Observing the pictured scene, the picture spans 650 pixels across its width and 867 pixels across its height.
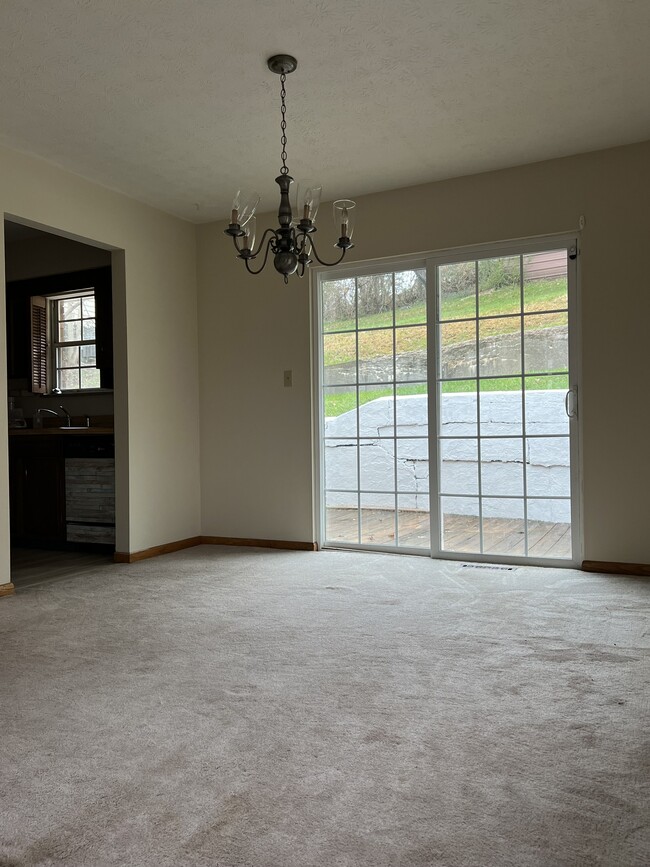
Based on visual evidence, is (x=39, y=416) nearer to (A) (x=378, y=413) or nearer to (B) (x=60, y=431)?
(B) (x=60, y=431)

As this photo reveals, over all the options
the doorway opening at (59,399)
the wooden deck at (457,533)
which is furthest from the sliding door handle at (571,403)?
the doorway opening at (59,399)

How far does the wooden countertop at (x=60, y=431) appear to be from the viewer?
5254 mm

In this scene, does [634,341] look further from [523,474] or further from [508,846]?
[508,846]

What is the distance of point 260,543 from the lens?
5.46 metres

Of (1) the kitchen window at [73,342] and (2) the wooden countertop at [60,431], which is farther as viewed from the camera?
(1) the kitchen window at [73,342]

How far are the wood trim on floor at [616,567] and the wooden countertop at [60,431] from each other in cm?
352

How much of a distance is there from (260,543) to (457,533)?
1.61 m

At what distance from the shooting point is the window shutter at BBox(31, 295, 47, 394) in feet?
19.1

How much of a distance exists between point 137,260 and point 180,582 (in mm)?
2431

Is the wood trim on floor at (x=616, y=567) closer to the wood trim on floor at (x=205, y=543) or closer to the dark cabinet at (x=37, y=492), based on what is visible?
the wood trim on floor at (x=205, y=543)

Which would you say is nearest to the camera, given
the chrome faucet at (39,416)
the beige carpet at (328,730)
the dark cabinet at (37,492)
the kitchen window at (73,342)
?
the beige carpet at (328,730)

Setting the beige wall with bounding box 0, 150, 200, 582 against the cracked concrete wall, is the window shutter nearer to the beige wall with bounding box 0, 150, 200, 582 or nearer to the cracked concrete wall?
the beige wall with bounding box 0, 150, 200, 582

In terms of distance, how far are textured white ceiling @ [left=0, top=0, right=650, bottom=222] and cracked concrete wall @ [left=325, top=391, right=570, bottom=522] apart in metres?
1.61

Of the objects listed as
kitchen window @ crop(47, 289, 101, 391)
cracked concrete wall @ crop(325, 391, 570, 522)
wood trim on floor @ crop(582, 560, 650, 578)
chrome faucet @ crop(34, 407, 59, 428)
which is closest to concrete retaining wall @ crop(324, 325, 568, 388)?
cracked concrete wall @ crop(325, 391, 570, 522)
